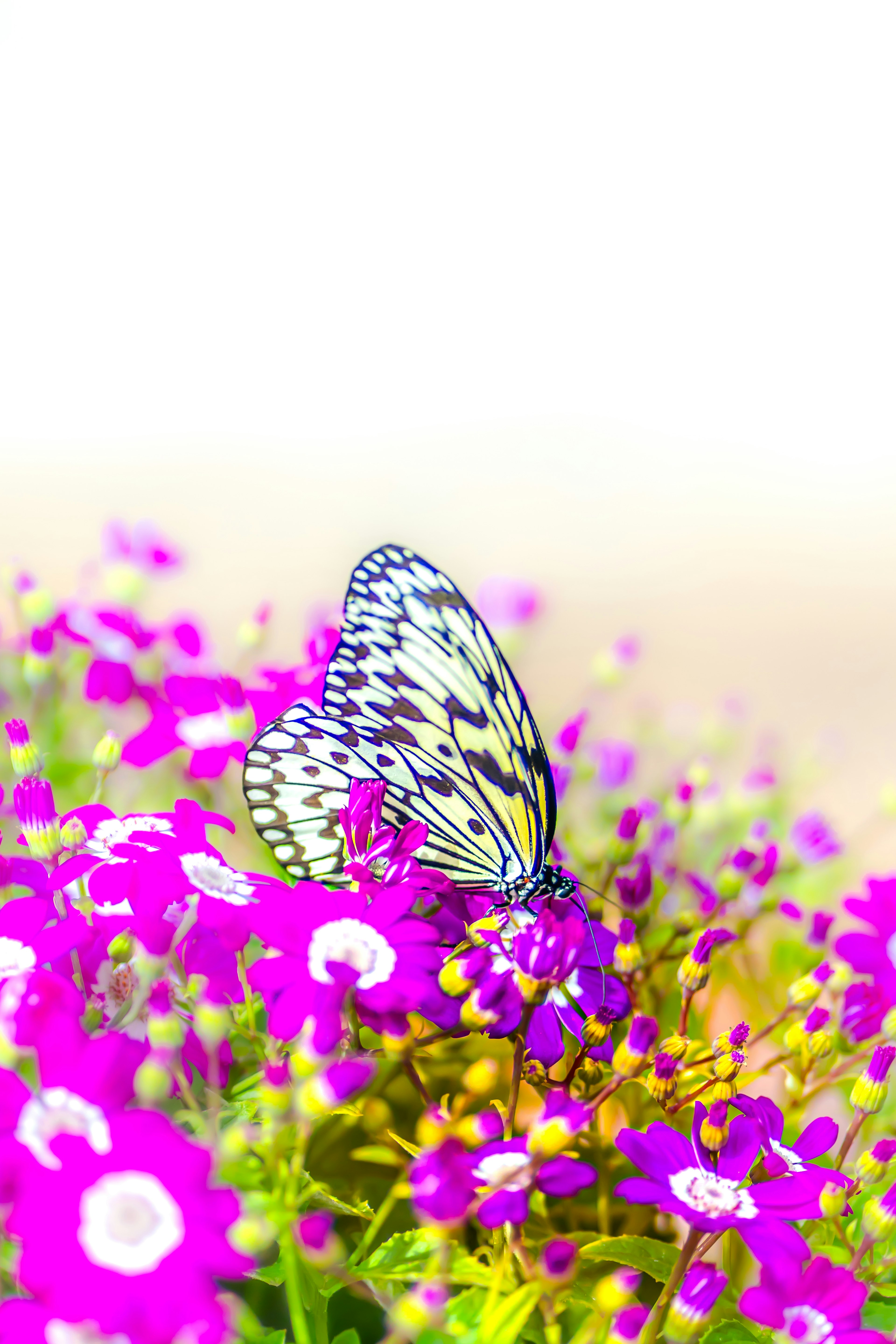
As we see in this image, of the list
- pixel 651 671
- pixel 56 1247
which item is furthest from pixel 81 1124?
pixel 651 671

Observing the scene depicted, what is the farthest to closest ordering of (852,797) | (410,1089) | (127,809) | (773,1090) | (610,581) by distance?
1. (610,581)
2. (852,797)
3. (773,1090)
4. (127,809)
5. (410,1089)

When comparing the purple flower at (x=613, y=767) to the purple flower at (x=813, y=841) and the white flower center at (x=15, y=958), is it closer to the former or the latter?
the purple flower at (x=813, y=841)

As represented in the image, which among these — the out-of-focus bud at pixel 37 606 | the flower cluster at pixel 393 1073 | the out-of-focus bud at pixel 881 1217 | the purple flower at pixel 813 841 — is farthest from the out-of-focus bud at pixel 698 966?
the out-of-focus bud at pixel 37 606

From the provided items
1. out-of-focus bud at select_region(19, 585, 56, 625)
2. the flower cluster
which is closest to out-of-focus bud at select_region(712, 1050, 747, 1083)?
the flower cluster

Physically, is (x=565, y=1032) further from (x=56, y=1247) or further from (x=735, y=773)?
(x=735, y=773)

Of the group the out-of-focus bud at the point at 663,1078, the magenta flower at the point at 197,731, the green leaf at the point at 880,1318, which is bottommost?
the green leaf at the point at 880,1318
